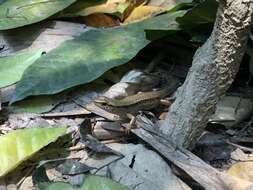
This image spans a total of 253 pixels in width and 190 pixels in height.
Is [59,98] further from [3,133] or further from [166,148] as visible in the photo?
[166,148]

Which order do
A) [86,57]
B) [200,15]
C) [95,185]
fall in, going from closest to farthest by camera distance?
1. [95,185]
2. [200,15]
3. [86,57]

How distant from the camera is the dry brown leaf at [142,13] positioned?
2.53 metres

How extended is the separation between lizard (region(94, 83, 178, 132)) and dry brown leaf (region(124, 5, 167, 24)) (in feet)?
1.81

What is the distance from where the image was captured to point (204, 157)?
6.17ft

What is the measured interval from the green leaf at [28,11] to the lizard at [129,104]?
1.95 ft

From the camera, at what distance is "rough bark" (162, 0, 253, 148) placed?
1.49m

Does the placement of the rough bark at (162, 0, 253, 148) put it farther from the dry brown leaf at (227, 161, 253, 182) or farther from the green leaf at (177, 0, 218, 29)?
the green leaf at (177, 0, 218, 29)

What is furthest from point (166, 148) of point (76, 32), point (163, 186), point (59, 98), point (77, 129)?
point (76, 32)

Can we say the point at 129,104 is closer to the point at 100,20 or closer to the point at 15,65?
the point at 15,65

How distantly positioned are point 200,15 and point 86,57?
472mm

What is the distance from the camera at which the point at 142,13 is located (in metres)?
2.56

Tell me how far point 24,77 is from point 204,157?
722mm

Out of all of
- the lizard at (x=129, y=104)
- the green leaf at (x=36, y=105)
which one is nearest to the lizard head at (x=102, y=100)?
the lizard at (x=129, y=104)

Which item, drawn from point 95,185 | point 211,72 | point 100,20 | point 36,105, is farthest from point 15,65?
point 211,72
